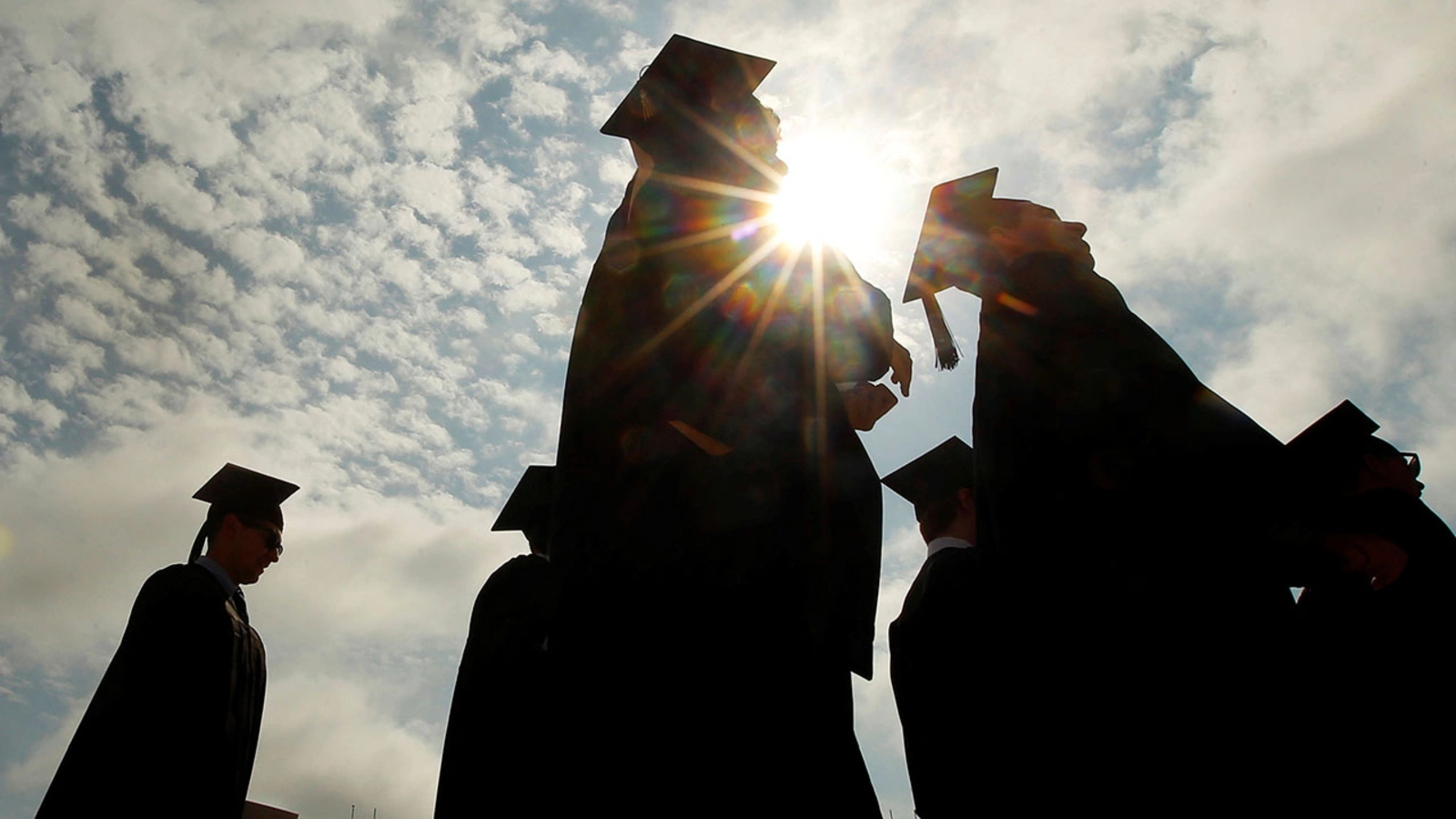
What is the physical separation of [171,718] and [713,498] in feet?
11.4

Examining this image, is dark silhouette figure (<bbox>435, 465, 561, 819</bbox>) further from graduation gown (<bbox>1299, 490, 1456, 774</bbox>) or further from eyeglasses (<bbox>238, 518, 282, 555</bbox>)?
graduation gown (<bbox>1299, 490, 1456, 774</bbox>)

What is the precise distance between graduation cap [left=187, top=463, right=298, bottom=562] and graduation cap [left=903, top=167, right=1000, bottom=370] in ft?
12.7

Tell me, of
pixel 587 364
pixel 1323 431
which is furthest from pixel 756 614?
pixel 1323 431

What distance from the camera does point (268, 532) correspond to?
5.41m

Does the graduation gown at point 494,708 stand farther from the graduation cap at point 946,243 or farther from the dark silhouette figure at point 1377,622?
the dark silhouette figure at point 1377,622

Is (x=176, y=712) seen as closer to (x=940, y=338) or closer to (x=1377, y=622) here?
(x=940, y=338)

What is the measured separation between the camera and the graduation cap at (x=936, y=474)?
4.74 metres

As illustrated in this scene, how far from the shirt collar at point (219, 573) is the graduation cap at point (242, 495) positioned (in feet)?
1.08

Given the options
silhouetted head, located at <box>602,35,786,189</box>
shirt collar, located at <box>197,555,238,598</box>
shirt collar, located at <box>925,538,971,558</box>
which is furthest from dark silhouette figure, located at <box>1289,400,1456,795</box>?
shirt collar, located at <box>197,555,238,598</box>

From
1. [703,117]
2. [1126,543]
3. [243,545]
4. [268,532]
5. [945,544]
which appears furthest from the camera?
[268,532]

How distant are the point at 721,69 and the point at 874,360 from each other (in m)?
0.99

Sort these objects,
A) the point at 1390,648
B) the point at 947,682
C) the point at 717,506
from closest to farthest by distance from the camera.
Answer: the point at 717,506
the point at 1390,648
the point at 947,682

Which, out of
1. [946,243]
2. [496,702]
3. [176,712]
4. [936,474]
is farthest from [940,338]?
[176,712]

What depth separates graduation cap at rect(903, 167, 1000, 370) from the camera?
373 cm
